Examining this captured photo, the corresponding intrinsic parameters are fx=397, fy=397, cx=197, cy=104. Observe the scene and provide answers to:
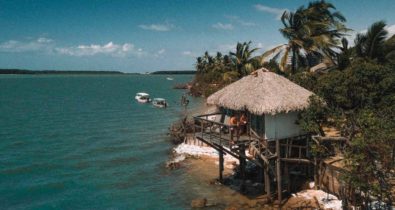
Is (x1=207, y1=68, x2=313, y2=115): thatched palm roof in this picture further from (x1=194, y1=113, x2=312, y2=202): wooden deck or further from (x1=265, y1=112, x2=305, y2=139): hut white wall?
(x1=194, y1=113, x2=312, y2=202): wooden deck

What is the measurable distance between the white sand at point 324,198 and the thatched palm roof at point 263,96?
13.9ft

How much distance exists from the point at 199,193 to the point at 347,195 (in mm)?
8206

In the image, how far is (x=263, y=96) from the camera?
18781 mm

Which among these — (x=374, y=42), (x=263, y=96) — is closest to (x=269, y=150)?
(x=263, y=96)

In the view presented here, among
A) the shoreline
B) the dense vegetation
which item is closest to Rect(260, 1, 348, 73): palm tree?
the dense vegetation

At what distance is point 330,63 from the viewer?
3089 cm

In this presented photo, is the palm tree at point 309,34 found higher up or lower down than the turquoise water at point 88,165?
higher up

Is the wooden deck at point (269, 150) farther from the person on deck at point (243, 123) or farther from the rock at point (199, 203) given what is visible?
the rock at point (199, 203)

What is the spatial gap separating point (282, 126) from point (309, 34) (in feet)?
42.5

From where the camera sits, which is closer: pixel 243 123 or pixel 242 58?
pixel 243 123

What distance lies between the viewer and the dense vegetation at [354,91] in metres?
14.6

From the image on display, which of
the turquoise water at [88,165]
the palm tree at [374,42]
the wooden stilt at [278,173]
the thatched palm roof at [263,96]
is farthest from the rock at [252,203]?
the palm tree at [374,42]

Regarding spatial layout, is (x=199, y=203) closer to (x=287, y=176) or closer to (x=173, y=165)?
(x=287, y=176)

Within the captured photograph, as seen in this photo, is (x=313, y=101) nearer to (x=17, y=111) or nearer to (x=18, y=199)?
(x=18, y=199)
